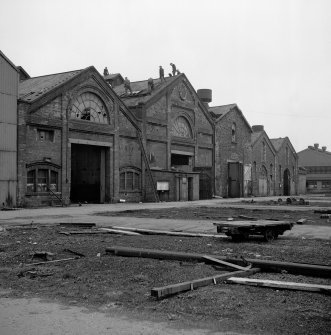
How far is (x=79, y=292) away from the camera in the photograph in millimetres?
6145

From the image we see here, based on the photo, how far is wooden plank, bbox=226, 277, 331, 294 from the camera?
5.77 metres

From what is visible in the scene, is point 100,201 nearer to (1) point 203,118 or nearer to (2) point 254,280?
(1) point 203,118

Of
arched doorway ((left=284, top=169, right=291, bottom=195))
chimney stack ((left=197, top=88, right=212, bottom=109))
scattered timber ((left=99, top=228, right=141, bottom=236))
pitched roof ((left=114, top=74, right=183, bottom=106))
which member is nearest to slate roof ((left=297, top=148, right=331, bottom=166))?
arched doorway ((left=284, top=169, right=291, bottom=195))

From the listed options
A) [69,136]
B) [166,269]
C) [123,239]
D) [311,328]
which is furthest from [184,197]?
[311,328]

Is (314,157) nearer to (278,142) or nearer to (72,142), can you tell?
(278,142)

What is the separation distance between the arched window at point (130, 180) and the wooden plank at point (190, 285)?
26.3 metres

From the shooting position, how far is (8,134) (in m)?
24.8

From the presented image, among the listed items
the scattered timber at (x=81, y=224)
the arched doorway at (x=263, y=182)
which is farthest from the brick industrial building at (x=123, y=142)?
the scattered timber at (x=81, y=224)

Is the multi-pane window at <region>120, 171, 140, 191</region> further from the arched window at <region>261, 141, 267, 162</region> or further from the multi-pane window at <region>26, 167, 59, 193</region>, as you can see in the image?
the arched window at <region>261, 141, 267, 162</region>

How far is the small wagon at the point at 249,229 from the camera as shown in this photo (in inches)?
419

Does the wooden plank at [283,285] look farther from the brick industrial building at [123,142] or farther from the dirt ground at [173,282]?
the brick industrial building at [123,142]

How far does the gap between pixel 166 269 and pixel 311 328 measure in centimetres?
322

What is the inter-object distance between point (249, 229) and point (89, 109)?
2178cm

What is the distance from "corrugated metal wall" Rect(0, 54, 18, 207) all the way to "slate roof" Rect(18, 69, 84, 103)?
0.99 meters
